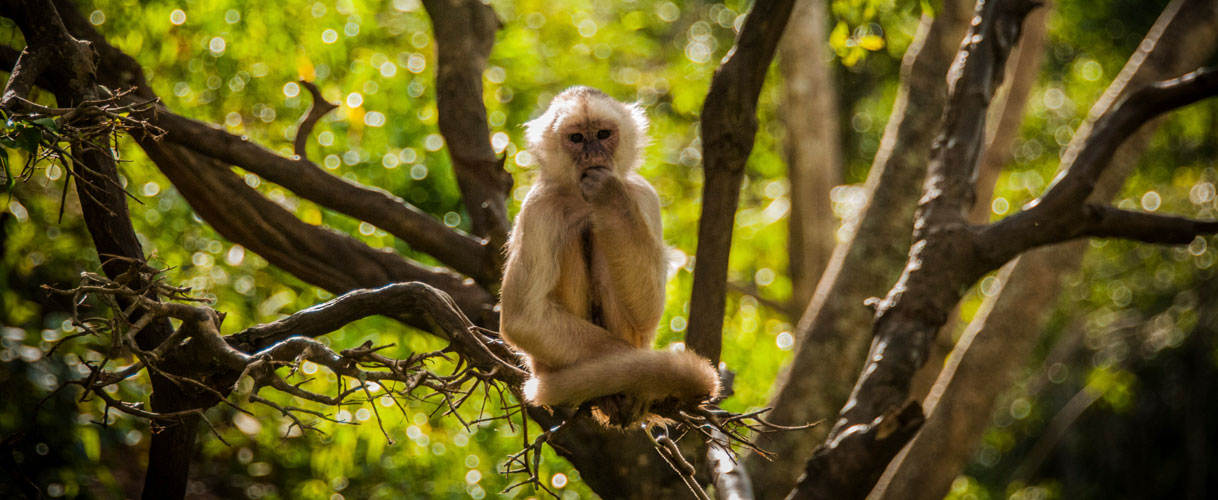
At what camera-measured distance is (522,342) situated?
3.52 meters

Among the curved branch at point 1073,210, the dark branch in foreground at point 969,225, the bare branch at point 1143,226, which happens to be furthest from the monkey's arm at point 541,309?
the bare branch at point 1143,226

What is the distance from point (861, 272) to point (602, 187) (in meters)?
2.42

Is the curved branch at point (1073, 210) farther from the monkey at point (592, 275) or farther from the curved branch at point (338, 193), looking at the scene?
the curved branch at point (338, 193)

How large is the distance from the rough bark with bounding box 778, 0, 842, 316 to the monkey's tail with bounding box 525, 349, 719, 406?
4.59 meters

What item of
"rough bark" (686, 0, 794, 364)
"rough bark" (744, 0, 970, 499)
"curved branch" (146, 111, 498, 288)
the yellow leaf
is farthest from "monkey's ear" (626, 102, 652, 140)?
"rough bark" (744, 0, 970, 499)

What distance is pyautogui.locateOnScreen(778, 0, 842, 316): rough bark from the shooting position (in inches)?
305

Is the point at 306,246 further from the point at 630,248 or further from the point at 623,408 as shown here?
the point at 623,408

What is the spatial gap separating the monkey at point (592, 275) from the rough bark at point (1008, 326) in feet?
8.27

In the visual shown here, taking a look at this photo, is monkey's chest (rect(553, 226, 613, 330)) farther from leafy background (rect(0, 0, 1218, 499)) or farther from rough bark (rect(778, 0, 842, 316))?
rough bark (rect(778, 0, 842, 316))

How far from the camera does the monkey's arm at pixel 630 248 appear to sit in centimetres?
356

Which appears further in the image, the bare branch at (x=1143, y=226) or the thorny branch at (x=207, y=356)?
the bare branch at (x=1143, y=226)

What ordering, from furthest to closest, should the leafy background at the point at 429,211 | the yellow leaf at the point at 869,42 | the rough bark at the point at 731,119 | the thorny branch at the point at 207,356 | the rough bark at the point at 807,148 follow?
the rough bark at the point at 807,148
the leafy background at the point at 429,211
the yellow leaf at the point at 869,42
the rough bark at the point at 731,119
the thorny branch at the point at 207,356

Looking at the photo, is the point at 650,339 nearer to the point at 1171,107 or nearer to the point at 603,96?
the point at 603,96

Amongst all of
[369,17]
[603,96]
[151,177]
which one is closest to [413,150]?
[369,17]
